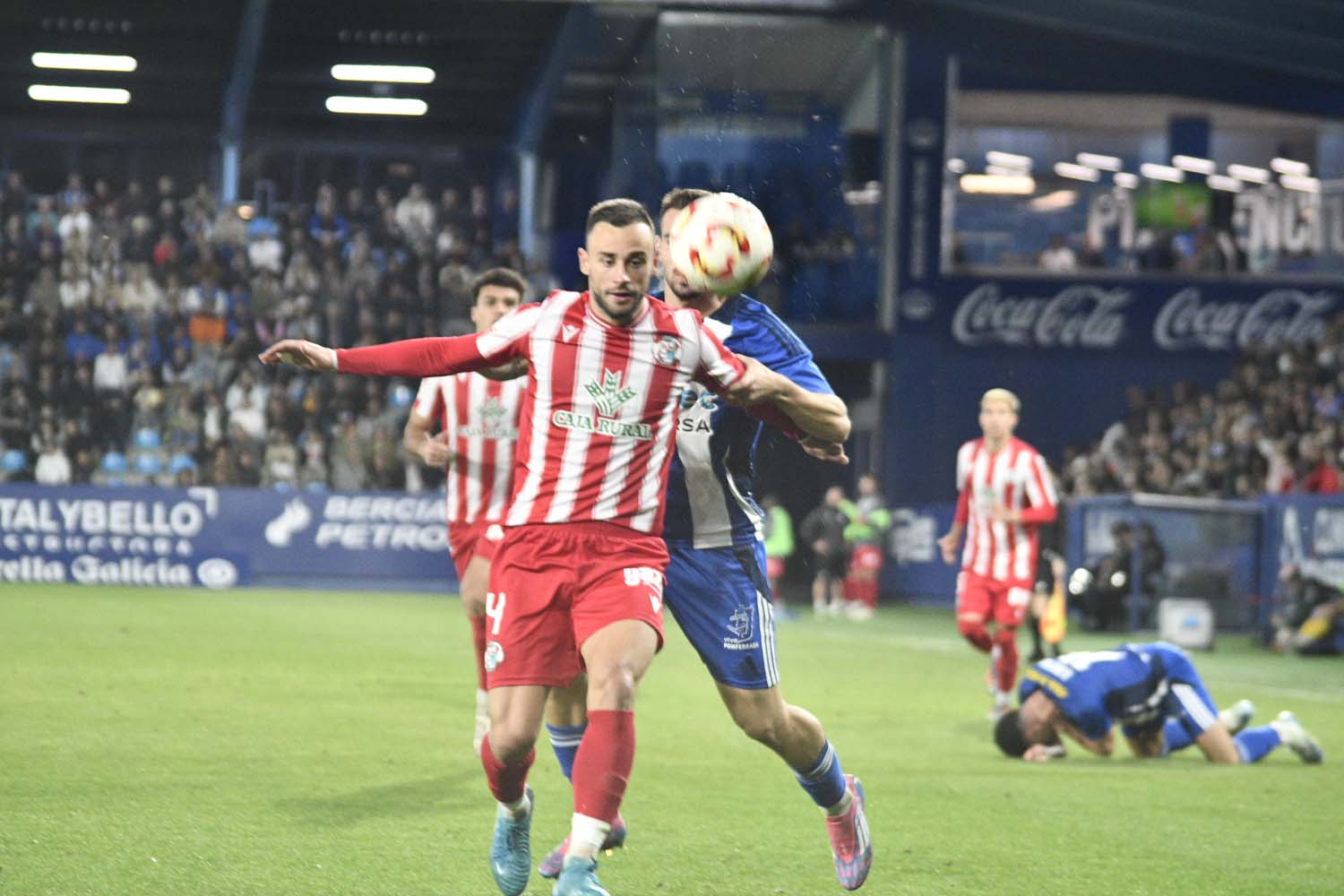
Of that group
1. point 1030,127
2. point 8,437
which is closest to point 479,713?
point 8,437

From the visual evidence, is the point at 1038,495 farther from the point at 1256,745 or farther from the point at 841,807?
the point at 841,807

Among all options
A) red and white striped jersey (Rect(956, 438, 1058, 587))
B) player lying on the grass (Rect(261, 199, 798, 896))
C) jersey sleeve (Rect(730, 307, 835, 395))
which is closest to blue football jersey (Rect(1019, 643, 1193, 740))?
red and white striped jersey (Rect(956, 438, 1058, 587))

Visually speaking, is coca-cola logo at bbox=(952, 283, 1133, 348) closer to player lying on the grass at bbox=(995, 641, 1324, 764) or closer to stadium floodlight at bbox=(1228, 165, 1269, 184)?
stadium floodlight at bbox=(1228, 165, 1269, 184)

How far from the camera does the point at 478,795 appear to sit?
733 centimetres

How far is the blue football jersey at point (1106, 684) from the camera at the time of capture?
8930 mm

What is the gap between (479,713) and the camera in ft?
28.7

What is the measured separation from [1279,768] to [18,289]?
22.2 meters

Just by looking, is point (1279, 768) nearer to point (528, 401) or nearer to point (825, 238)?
point (528, 401)

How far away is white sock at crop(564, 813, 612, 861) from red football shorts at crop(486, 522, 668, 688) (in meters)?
0.48

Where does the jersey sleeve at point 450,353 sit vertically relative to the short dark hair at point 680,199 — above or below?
below

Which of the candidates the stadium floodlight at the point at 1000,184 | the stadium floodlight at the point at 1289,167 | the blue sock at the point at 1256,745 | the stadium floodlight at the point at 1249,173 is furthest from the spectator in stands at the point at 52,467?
the stadium floodlight at the point at 1289,167

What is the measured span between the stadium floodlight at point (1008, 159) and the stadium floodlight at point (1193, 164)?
2666mm

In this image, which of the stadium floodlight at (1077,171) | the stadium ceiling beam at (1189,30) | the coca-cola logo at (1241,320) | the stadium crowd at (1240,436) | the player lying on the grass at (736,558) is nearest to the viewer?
the player lying on the grass at (736,558)

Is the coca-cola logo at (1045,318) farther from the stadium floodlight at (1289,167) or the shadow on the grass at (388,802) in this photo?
the shadow on the grass at (388,802)
